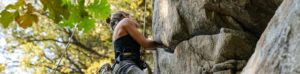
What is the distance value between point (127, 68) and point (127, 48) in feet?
1.20

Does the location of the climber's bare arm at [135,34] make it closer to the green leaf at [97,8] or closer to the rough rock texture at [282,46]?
the rough rock texture at [282,46]

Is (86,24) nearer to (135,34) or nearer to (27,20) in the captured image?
(27,20)

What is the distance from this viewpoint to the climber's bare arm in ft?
22.6

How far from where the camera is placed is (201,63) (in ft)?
19.9

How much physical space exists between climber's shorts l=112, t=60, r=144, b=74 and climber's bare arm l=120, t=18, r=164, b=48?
0.34 meters

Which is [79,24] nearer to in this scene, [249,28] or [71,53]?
[249,28]

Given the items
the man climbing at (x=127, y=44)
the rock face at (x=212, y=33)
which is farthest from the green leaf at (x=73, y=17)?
the man climbing at (x=127, y=44)

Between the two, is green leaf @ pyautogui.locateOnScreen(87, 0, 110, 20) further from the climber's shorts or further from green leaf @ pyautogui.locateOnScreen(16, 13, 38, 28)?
the climber's shorts

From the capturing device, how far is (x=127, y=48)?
6996mm

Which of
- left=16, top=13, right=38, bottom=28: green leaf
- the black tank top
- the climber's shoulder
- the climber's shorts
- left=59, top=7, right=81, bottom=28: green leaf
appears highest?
left=16, top=13, right=38, bottom=28: green leaf

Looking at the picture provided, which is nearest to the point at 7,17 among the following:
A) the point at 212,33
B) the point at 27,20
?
the point at 27,20

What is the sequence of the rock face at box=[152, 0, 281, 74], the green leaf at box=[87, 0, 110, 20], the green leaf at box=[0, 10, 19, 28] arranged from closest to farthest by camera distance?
the green leaf at box=[0, 10, 19, 28]
the green leaf at box=[87, 0, 110, 20]
the rock face at box=[152, 0, 281, 74]

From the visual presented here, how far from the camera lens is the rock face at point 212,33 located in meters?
5.70

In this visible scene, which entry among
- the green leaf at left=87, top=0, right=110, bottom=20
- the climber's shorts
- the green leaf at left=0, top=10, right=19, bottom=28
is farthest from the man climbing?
the green leaf at left=0, top=10, right=19, bottom=28
